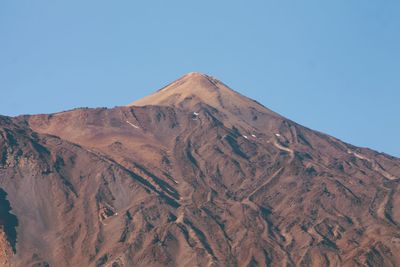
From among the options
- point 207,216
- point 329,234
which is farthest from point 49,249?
point 329,234

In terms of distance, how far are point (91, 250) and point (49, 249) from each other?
7.19m

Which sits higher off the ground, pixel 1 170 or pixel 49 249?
pixel 1 170

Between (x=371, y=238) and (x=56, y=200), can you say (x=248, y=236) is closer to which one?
(x=371, y=238)

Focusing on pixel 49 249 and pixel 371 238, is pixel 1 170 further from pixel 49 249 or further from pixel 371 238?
pixel 371 238

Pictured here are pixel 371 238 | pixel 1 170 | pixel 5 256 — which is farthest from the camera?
pixel 1 170

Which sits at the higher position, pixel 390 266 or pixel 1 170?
pixel 1 170

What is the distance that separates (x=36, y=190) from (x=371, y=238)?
61916mm

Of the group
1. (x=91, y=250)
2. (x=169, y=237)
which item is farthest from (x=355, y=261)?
(x=91, y=250)

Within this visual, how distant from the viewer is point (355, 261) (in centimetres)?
17762

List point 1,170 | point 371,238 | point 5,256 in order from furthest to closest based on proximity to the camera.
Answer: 1. point 1,170
2. point 371,238
3. point 5,256

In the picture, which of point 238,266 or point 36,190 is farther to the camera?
point 36,190

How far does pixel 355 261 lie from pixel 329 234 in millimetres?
16460

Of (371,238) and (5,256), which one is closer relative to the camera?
(5,256)

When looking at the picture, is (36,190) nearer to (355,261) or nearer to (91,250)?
(91,250)
